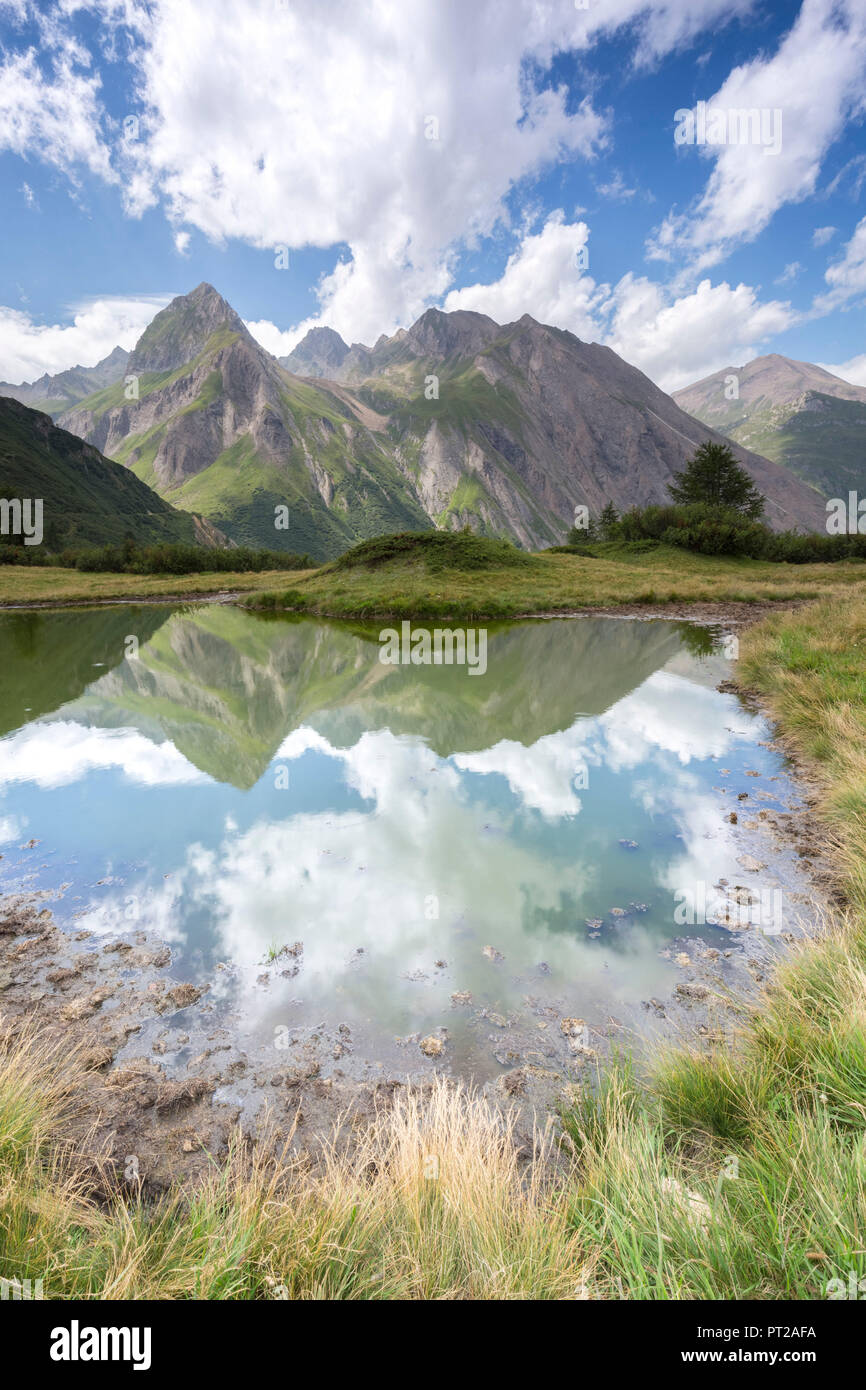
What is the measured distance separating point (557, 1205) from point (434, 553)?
47337 millimetres

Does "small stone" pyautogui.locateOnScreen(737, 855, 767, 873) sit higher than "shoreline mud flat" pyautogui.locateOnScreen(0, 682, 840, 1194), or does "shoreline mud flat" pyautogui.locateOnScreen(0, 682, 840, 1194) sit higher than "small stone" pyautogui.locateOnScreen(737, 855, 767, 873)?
"small stone" pyautogui.locateOnScreen(737, 855, 767, 873)

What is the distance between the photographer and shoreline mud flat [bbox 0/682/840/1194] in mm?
3928

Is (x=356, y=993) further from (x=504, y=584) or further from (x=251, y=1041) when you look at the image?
(x=504, y=584)

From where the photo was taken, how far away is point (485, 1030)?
4.86m

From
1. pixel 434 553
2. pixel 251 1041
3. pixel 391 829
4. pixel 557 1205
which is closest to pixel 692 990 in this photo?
pixel 557 1205

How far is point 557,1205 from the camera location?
2719 mm

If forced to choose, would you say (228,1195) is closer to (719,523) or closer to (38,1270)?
(38,1270)

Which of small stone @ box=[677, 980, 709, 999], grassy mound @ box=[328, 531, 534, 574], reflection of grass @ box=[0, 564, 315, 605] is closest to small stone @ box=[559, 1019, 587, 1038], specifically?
small stone @ box=[677, 980, 709, 999]

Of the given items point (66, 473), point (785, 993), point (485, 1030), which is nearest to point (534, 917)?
point (485, 1030)

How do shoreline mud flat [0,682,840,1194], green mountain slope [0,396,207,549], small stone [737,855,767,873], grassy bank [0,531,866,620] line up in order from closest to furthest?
1. shoreline mud flat [0,682,840,1194]
2. small stone [737,855,767,873]
3. grassy bank [0,531,866,620]
4. green mountain slope [0,396,207,549]

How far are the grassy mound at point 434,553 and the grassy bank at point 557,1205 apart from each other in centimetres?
4399

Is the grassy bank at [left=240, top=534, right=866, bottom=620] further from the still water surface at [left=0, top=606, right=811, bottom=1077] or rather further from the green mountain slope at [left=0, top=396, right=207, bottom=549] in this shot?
the green mountain slope at [left=0, top=396, right=207, bottom=549]

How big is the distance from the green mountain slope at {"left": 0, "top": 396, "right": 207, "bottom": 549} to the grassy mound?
3434 inches

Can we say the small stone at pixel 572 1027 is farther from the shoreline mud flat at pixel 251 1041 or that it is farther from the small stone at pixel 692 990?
the small stone at pixel 692 990
